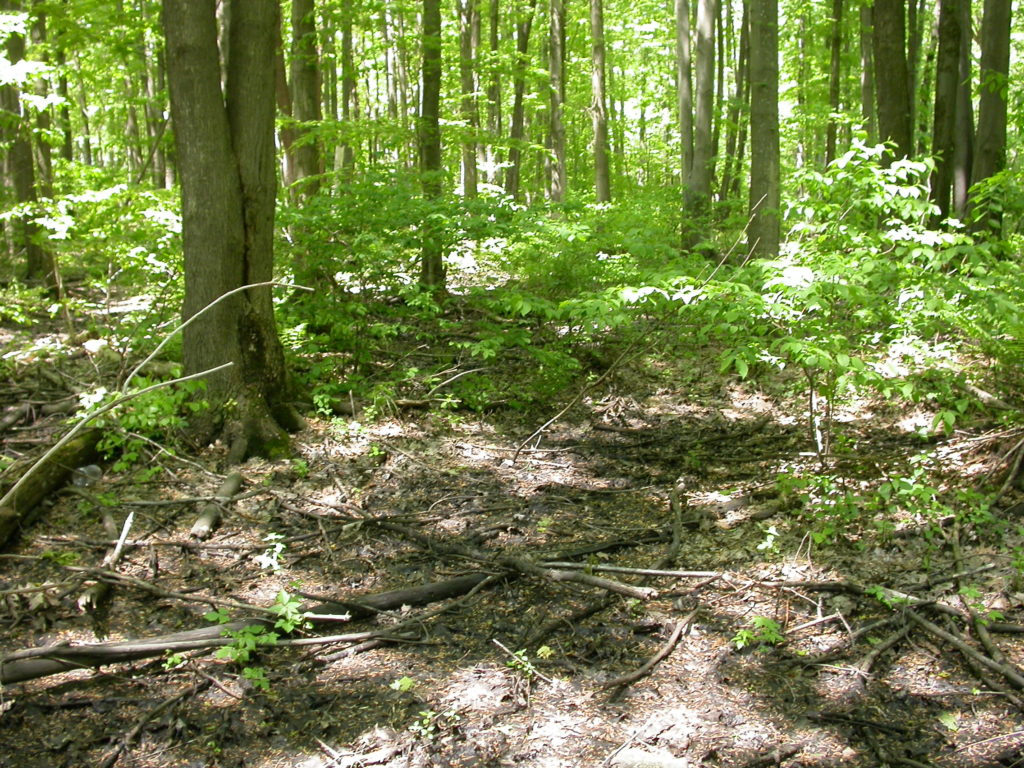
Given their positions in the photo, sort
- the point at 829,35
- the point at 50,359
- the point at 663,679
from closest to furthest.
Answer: the point at 663,679 → the point at 50,359 → the point at 829,35

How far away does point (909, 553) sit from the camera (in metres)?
4.70

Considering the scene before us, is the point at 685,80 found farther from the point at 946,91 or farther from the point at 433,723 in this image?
the point at 433,723

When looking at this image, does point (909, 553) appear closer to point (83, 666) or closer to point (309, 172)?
point (83, 666)

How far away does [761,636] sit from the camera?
13.3 ft

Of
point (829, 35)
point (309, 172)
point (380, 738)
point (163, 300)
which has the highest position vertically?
point (829, 35)

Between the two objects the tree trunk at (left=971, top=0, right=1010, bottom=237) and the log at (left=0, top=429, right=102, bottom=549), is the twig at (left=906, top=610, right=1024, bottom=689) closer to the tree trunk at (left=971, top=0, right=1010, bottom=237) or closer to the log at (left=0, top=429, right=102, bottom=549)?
the log at (left=0, top=429, right=102, bottom=549)

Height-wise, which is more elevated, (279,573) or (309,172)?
(309,172)

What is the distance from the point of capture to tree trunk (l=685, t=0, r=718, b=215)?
13.6 m

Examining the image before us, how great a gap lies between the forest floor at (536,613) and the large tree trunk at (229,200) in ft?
1.66

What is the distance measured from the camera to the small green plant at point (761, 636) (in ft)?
13.1

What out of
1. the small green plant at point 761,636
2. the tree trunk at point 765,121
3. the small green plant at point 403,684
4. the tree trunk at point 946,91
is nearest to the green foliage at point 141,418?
the small green plant at point 403,684

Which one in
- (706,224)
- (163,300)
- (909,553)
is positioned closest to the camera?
(909,553)

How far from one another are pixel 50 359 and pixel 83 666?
5252 mm

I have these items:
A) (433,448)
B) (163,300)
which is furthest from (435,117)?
(433,448)
